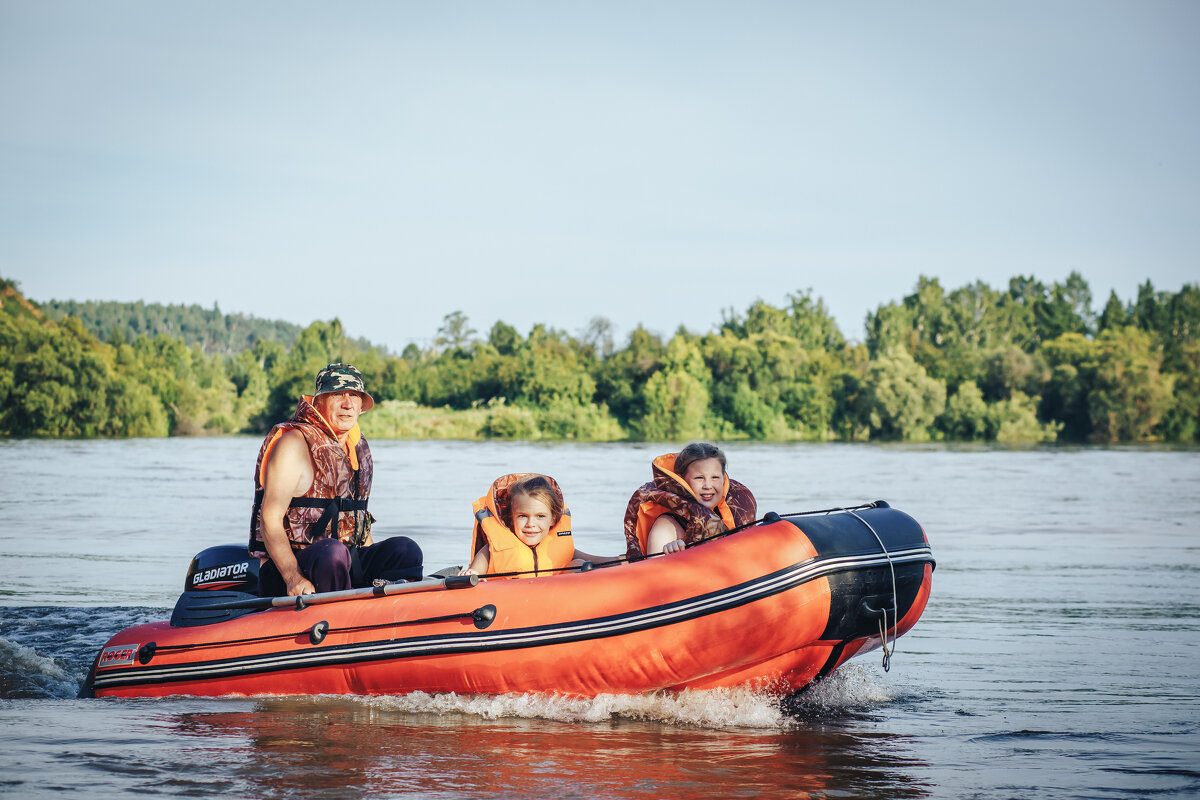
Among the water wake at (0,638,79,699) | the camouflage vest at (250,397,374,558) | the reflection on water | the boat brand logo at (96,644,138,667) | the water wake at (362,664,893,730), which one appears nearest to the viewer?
the reflection on water

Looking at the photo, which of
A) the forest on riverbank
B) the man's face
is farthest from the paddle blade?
the forest on riverbank

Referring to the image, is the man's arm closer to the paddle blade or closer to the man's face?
the man's face

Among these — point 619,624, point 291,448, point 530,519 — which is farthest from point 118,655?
point 619,624

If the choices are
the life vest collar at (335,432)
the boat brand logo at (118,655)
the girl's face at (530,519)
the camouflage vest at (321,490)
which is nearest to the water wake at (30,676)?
the boat brand logo at (118,655)

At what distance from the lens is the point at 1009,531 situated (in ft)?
39.3

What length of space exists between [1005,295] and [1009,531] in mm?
65365

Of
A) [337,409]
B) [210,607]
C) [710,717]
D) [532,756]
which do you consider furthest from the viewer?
[210,607]

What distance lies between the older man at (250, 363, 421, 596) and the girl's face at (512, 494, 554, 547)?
631 mm

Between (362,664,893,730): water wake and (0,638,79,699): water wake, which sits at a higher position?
(362,664,893,730): water wake

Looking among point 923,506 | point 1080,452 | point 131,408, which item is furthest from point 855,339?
point 923,506

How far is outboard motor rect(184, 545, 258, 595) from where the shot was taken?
16.6 ft

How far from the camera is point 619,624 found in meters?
4.27

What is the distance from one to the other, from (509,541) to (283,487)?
0.99m

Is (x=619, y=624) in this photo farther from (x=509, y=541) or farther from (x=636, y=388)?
(x=636, y=388)
